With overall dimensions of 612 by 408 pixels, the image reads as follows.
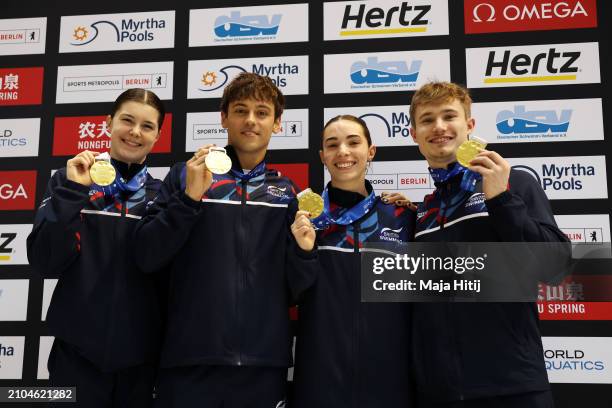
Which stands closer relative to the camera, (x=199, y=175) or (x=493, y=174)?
(x=493, y=174)

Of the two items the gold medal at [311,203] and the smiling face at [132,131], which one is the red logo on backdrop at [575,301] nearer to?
the gold medal at [311,203]

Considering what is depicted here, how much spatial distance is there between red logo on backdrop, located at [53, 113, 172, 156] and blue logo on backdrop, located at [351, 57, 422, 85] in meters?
1.34

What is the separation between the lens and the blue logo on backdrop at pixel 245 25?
11.9 ft

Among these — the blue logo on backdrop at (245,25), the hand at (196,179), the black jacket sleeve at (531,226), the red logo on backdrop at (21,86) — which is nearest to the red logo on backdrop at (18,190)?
the red logo on backdrop at (21,86)

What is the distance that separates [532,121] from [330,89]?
1348mm

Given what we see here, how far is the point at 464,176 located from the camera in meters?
2.38

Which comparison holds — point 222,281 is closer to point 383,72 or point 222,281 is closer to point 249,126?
point 249,126

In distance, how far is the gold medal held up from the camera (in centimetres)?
240

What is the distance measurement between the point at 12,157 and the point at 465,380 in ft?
11.1

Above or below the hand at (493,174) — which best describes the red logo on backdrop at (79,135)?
above

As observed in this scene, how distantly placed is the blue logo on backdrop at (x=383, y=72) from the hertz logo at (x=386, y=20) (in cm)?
22

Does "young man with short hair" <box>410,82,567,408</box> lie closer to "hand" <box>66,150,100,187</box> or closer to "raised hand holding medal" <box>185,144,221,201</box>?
"raised hand holding medal" <box>185,144,221,201</box>

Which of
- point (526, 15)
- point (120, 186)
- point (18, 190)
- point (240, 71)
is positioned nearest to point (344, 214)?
point (120, 186)

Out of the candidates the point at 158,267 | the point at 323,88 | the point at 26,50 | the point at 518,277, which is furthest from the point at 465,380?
the point at 26,50
